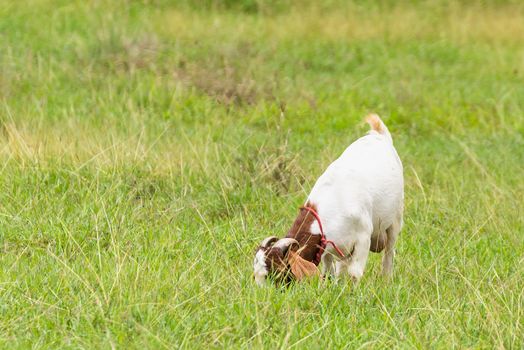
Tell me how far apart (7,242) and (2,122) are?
8.41 feet

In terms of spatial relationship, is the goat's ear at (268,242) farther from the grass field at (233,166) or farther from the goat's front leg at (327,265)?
the goat's front leg at (327,265)

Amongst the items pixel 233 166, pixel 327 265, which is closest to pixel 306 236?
pixel 327 265

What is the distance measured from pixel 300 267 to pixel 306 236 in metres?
0.34

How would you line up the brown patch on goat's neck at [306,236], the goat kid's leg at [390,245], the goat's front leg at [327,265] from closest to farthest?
the brown patch on goat's neck at [306,236] → the goat's front leg at [327,265] → the goat kid's leg at [390,245]

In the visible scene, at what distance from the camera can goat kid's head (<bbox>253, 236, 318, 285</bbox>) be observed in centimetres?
490

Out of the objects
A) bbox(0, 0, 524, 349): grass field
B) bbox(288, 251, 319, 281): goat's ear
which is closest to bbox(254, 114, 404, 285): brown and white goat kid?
bbox(288, 251, 319, 281): goat's ear

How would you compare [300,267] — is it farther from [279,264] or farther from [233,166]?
[233,166]

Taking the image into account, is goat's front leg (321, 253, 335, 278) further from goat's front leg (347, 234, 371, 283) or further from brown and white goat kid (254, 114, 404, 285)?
goat's front leg (347, 234, 371, 283)

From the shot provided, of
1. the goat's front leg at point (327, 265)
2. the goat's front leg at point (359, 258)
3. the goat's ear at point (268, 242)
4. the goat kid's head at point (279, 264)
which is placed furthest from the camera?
the goat's front leg at point (327, 265)

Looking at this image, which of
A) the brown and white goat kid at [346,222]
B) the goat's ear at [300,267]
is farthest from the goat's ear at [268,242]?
the goat's ear at [300,267]

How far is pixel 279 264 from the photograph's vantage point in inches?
193

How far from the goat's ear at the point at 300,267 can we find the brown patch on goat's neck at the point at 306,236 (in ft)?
0.50

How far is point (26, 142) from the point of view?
7.44 meters

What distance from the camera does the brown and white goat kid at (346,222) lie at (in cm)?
498
